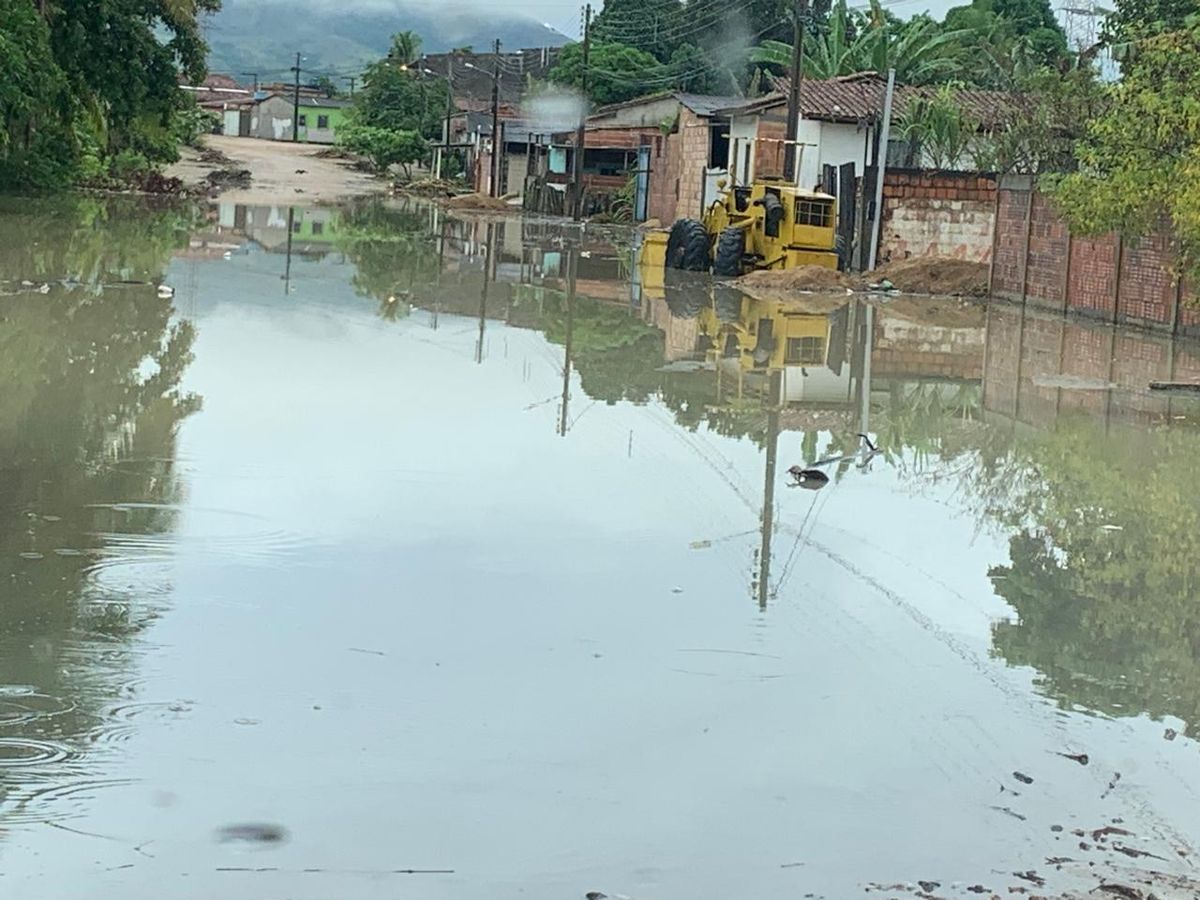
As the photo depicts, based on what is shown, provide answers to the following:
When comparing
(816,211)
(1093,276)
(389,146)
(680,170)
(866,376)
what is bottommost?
(866,376)

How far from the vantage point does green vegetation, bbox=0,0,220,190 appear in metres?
36.9

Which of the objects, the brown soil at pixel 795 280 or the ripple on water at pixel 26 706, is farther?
the brown soil at pixel 795 280

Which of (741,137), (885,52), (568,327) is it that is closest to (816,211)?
(568,327)

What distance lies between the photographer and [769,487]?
12.3 meters

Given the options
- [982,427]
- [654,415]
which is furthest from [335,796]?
[982,427]

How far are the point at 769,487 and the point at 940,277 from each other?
22.0m

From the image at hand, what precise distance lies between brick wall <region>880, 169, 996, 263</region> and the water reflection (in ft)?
57.6

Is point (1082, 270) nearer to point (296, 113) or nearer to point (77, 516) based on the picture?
point (77, 516)

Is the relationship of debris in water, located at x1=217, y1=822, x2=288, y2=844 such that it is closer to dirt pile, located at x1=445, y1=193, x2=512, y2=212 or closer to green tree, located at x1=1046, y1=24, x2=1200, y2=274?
green tree, located at x1=1046, y1=24, x2=1200, y2=274

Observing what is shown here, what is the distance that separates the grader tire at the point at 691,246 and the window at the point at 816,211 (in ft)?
9.62

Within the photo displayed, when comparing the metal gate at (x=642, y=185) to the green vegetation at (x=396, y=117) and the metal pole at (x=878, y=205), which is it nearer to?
the metal pole at (x=878, y=205)

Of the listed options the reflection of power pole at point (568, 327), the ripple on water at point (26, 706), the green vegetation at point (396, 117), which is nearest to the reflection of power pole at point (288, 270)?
the reflection of power pole at point (568, 327)

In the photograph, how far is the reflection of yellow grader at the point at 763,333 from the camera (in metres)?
20.3

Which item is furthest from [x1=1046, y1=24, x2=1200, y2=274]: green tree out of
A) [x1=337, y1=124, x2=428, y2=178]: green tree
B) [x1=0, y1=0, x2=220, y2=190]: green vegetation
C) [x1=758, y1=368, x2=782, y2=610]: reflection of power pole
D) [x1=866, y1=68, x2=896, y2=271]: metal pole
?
[x1=337, y1=124, x2=428, y2=178]: green tree
